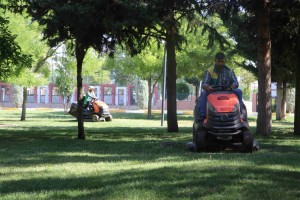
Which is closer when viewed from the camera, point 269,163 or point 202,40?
point 269,163

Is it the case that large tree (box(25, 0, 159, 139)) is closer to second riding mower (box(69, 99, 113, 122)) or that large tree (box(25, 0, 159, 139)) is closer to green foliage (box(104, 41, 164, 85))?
second riding mower (box(69, 99, 113, 122))

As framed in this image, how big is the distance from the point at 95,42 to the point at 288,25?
23.5ft

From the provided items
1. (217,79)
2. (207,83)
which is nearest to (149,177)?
(207,83)

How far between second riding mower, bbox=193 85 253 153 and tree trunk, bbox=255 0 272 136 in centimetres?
629

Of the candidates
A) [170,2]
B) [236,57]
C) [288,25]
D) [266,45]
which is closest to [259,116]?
[266,45]

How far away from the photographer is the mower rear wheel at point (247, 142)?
32.1 feet

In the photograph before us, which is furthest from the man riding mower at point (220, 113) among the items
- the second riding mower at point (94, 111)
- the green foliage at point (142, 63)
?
the green foliage at point (142, 63)

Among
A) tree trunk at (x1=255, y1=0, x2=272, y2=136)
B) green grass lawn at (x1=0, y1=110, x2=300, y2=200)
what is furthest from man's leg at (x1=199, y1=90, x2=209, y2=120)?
tree trunk at (x1=255, y1=0, x2=272, y2=136)

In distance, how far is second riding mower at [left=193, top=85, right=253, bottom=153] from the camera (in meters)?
9.61

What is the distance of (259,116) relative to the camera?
1619 cm

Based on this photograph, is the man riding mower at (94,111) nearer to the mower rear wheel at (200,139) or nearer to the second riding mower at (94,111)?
the second riding mower at (94,111)

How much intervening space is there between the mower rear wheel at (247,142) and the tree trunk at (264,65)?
20.2 ft

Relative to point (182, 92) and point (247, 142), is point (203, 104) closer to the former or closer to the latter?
point (247, 142)

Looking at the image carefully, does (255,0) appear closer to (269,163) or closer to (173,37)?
(173,37)
